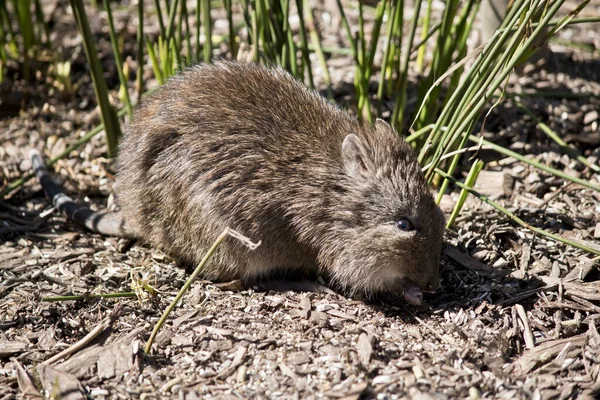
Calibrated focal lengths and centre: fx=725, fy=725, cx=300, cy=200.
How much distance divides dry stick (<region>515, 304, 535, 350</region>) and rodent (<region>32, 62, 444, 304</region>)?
20.8 inches

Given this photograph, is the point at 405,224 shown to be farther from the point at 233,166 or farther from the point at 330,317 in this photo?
the point at 233,166

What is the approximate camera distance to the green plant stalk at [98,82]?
5234 mm

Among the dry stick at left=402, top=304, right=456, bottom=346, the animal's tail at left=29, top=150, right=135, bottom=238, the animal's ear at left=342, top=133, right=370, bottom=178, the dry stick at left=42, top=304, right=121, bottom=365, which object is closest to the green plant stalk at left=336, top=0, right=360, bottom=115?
the animal's ear at left=342, top=133, right=370, bottom=178

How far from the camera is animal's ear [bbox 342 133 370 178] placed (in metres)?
4.48

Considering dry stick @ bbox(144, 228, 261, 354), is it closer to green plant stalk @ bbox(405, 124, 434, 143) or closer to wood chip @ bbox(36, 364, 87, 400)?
wood chip @ bbox(36, 364, 87, 400)

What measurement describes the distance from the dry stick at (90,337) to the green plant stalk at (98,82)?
6.40ft

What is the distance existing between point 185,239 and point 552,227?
259 centimetres

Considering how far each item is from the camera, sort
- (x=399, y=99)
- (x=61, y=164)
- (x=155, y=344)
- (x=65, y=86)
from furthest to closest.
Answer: (x=65, y=86) < (x=61, y=164) < (x=399, y=99) < (x=155, y=344)

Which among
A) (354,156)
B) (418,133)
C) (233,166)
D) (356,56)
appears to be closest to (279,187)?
(233,166)

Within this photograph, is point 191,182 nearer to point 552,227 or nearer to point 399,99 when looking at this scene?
point 399,99

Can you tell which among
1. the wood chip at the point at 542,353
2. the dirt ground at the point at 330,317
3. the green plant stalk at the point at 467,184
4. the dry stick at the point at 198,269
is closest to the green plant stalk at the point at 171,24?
the dirt ground at the point at 330,317

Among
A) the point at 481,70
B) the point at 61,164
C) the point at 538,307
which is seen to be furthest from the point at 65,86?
the point at 538,307

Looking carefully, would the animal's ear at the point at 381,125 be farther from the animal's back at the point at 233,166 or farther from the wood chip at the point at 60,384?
the wood chip at the point at 60,384

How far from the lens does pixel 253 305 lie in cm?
454
